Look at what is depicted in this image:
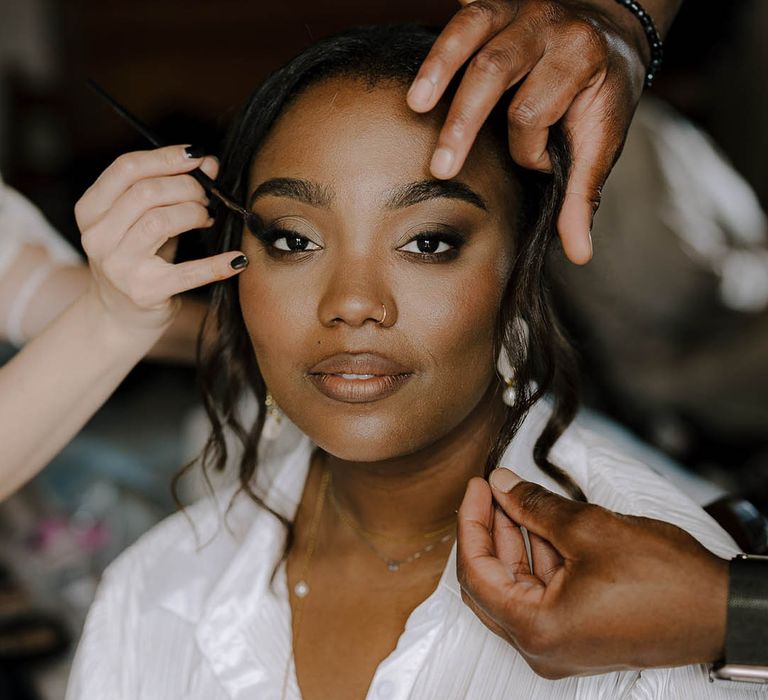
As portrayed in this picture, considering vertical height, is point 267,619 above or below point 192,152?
below

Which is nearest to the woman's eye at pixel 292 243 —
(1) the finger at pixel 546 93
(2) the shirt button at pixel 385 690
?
(1) the finger at pixel 546 93

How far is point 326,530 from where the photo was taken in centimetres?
151

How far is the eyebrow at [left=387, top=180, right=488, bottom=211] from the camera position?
1.15m

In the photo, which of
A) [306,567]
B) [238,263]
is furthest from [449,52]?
[306,567]

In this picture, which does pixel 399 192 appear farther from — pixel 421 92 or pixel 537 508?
Result: pixel 537 508

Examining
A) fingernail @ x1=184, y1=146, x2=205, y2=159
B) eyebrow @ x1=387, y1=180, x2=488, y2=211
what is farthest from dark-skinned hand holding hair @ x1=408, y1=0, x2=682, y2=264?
fingernail @ x1=184, y1=146, x2=205, y2=159

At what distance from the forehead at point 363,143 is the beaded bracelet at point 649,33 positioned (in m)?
0.24

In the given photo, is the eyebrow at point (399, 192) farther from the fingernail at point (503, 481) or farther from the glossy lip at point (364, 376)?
the fingernail at point (503, 481)

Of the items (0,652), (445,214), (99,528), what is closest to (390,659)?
(445,214)

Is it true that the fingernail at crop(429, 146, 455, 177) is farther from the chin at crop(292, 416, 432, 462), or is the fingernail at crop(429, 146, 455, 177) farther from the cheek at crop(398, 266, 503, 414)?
the chin at crop(292, 416, 432, 462)

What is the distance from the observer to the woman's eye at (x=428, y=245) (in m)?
1.18

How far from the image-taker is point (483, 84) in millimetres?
936

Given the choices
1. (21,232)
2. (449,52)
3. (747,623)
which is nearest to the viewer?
(747,623)

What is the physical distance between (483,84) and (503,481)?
0.42m
